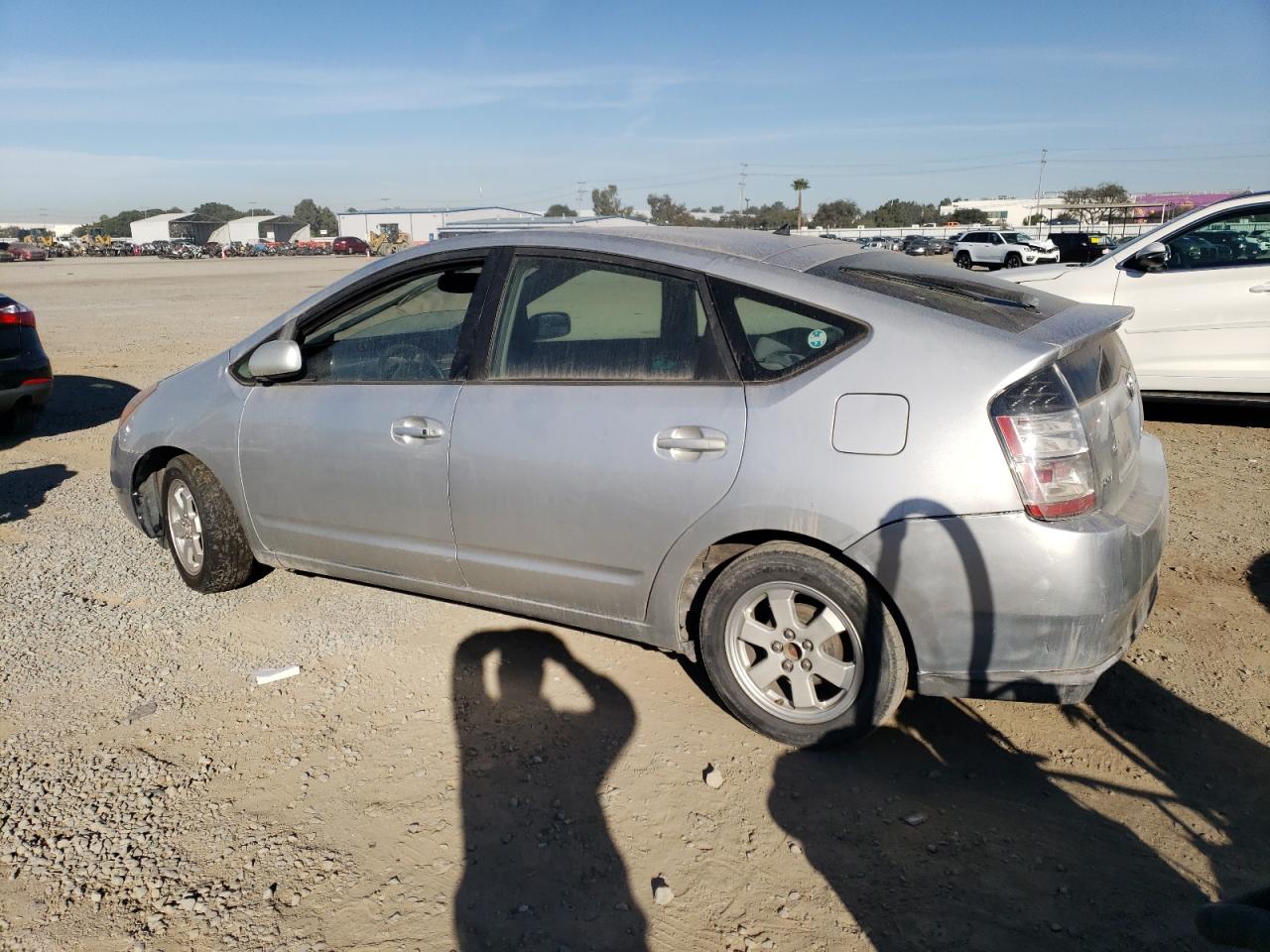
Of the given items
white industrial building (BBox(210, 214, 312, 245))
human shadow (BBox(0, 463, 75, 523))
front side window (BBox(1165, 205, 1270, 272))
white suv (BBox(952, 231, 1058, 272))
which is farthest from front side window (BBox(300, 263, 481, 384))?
white industrial building (BBox(210, 214, 312, 245))

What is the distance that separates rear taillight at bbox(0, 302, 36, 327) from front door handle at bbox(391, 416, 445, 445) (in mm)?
5957

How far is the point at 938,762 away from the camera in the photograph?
3303mm

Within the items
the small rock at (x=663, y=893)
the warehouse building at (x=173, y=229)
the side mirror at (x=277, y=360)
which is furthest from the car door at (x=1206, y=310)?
the warehouse building at (x=173, y=229)

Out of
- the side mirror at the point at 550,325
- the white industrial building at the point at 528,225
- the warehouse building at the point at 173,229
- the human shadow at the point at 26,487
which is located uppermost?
the warehouse building at the point at 173,229

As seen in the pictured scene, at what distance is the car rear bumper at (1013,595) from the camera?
286 cm

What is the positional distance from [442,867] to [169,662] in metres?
1.96

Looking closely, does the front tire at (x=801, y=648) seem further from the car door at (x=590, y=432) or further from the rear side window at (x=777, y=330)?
the rear side window at (x=777, y=330)

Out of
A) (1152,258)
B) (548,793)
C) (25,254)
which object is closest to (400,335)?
(548,793)

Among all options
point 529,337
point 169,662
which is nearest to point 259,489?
point 169,662

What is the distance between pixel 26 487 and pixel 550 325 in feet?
15.7

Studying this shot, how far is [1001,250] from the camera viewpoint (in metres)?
42.5

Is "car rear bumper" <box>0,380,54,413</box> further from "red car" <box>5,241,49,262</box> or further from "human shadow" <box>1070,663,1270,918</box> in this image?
"red car" <box>5,241,49,262</box>

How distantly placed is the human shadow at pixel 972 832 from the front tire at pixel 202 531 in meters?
2.83

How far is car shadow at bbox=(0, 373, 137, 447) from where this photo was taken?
8.62 meters
